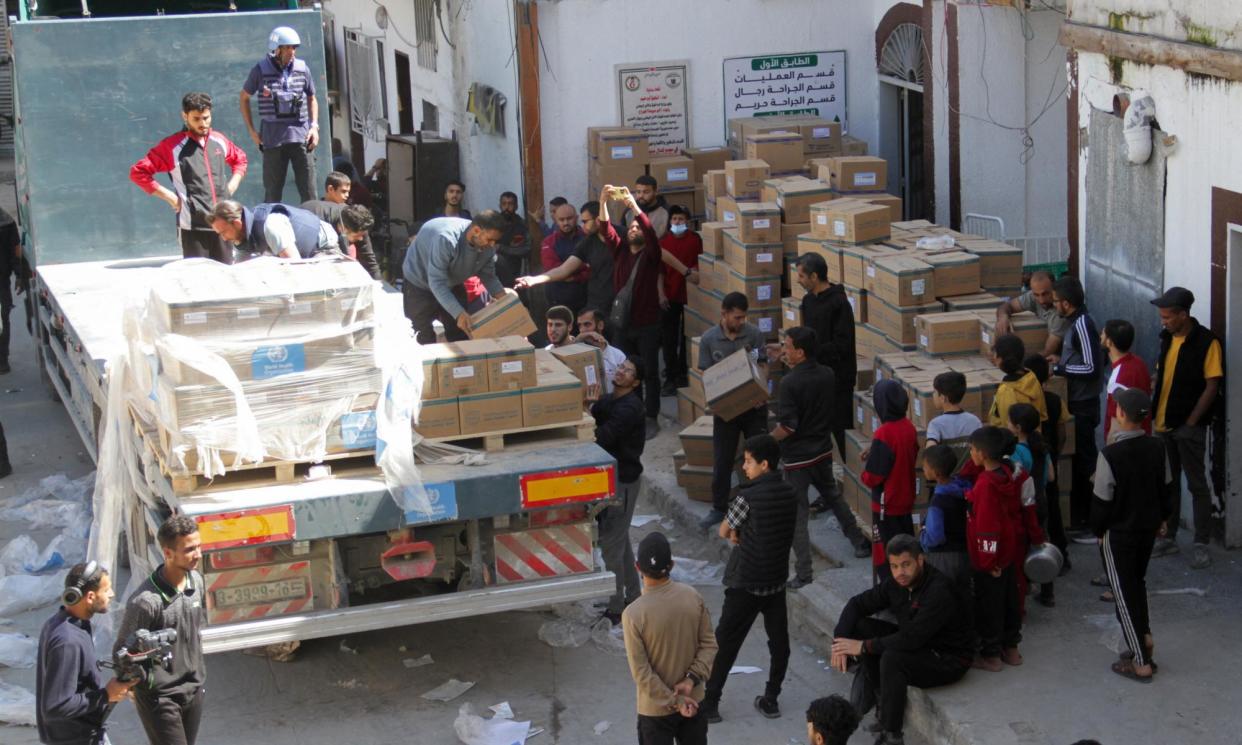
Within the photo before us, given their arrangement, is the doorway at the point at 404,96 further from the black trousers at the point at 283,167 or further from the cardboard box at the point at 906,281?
the cardboard box at the point at 906,281

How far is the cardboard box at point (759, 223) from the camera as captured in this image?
12461mm

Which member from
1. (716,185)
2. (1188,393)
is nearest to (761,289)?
(716,185)

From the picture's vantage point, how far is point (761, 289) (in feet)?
41.1

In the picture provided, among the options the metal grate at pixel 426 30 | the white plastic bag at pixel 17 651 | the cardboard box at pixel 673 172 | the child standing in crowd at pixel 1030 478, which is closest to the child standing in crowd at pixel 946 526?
the child standing in crowd at pixel 1030 478

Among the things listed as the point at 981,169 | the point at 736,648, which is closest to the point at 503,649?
the point at 736,648

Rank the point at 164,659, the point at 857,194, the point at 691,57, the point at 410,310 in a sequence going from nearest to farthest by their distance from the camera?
the point at 164,659, the point at 410,310, the point at 857,194, the point at 691,57

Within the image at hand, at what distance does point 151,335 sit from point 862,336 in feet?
16.9

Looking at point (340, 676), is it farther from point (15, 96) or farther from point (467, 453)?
point (15, 96)

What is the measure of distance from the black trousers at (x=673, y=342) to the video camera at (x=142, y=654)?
7.39 meters

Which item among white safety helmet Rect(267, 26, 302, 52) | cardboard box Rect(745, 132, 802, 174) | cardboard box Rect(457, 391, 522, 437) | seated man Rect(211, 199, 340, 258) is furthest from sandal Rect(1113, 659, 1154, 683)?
white safety helmet Rect(267, 26, 302, 52)

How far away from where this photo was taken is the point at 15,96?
1229 cm

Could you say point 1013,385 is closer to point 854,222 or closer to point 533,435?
point 533,435

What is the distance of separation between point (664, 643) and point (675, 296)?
23.3ft

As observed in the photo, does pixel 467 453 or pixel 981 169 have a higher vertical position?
pixel 981 169
